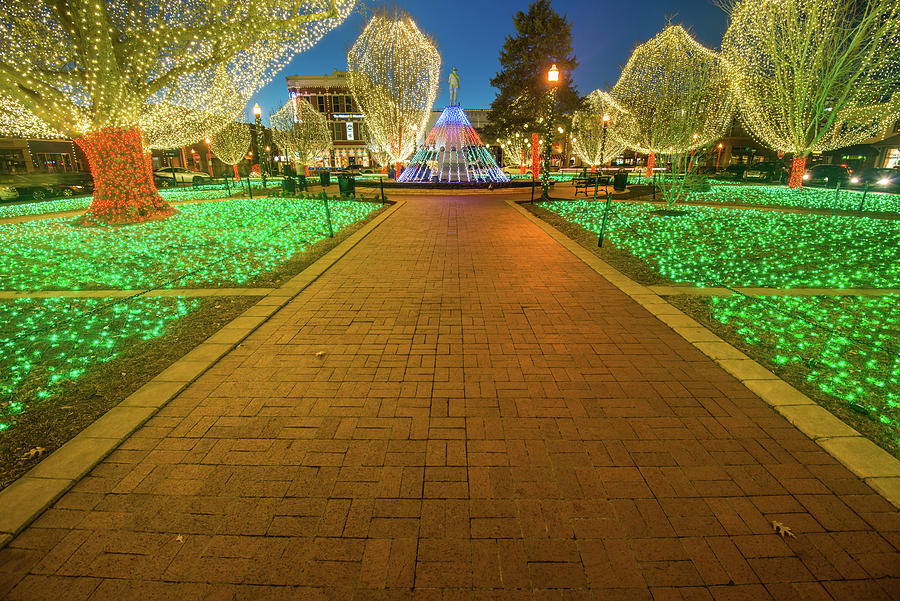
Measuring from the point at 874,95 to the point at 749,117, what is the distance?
5184 millimetres

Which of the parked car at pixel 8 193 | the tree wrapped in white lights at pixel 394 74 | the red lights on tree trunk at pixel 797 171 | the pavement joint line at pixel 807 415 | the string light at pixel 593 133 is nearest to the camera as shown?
the pavement joint line at pixel 807 415

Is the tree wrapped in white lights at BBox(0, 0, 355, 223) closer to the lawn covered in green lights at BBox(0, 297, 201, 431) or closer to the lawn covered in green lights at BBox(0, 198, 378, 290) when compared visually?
the lawn covered in green lights at BBox(0, 198, 378, 290)

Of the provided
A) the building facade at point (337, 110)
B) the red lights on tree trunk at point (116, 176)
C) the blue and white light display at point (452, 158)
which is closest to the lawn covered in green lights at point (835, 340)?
the red lights on tree trunk at point (116, 176)

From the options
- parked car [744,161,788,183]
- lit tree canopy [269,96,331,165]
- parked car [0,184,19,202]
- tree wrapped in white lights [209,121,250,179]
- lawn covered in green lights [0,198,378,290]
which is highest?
lit tree canopy [269,96,331,165]

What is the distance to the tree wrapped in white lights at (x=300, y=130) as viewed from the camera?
41.2 metres

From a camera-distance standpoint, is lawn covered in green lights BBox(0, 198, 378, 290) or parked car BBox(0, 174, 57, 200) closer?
lawn covered in green lights BBox(0, 198, 378, 290)

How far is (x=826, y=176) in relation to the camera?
86.7ft

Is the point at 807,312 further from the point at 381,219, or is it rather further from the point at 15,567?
the point at 381,219

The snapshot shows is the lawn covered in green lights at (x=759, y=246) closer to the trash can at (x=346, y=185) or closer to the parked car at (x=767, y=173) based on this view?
the trash can at (x=346, y=185)

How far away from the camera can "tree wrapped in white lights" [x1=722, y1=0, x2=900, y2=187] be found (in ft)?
55.4

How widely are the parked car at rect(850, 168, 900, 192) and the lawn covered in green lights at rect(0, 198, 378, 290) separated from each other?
28653 mm

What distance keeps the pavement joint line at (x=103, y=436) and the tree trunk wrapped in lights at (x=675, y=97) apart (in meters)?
14.8

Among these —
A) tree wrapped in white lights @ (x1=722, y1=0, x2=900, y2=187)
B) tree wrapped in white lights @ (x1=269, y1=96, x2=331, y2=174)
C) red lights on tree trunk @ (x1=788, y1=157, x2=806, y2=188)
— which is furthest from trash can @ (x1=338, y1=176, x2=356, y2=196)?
tree wrapped in white lights @ (x1=269, y1=96, x2=331, y2=174)

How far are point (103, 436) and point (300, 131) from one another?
44.7 meters
